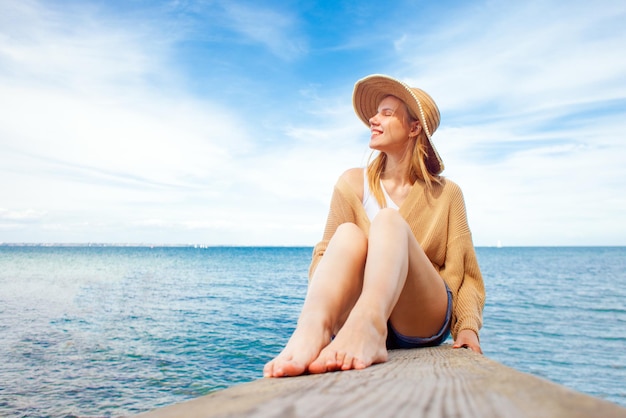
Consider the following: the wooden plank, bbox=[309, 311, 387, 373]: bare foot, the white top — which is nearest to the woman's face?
the white top

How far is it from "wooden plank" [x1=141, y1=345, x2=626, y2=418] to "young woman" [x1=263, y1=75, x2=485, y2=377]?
47 centimetres

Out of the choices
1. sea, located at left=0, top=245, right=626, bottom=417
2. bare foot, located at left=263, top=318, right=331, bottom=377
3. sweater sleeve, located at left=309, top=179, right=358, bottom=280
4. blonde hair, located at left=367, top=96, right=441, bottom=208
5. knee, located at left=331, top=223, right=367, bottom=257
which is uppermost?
blonde hair, located at left=367, top=96, right=441, bottom=208

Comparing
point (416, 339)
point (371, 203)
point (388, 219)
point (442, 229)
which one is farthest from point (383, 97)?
point (416, 339)

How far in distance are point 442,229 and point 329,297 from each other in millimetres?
1172

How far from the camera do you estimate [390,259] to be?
75.0 inches

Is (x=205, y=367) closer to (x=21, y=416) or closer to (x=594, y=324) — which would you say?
(x=21, y=416)

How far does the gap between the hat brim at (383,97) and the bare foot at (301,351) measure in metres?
1.59

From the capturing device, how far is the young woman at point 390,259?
1.67 m

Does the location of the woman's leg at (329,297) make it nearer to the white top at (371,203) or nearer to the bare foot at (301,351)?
the bare foot at (301,351)

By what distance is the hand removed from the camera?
229 cm

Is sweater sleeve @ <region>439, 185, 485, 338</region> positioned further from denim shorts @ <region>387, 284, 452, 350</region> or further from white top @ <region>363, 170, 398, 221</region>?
white top @ <region>363, 170, 398, 221</region>

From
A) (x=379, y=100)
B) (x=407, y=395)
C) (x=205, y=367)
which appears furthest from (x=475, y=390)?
(x=205, y=367)

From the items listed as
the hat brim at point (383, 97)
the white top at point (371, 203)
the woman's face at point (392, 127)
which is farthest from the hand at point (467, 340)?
the woman's face at point (392, 127)

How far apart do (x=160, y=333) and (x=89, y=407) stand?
18.1ft
